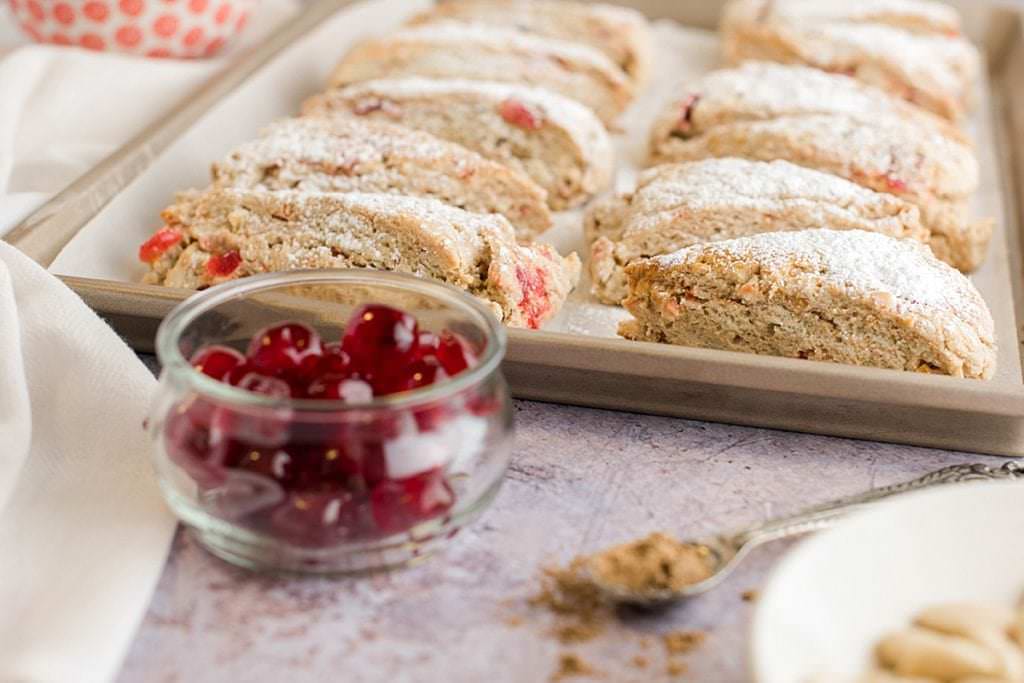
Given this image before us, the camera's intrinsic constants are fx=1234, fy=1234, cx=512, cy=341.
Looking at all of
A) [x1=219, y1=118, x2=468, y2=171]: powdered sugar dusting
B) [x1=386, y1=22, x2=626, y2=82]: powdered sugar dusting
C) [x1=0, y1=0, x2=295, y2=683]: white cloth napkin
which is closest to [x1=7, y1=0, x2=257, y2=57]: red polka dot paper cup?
[x1=386, y1=22, x2=626, y2=82]: powdered sugar dusting

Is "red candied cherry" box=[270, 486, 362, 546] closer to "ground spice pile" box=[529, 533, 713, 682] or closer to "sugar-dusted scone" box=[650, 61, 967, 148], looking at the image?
"ground spice pile" box=[529, 533, 713, 682]

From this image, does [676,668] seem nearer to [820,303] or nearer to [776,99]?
[820,303]

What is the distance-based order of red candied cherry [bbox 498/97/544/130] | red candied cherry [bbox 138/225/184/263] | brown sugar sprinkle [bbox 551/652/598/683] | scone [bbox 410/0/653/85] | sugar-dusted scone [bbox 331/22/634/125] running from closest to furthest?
brown sugar sprinkle [bbox 551/652/598/683]
red candied cherry [bbox 138/225/184/263]
red candied cherry [bbox 498/97/544/130]
sugar-dusted scone [bbox 331/22/634/125]
scone [bbox 410/0/653/85]

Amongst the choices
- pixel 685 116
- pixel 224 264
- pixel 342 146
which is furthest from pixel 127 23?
pixel 685 116

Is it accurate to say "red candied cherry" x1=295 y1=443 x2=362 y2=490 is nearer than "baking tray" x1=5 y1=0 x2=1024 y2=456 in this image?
Yes

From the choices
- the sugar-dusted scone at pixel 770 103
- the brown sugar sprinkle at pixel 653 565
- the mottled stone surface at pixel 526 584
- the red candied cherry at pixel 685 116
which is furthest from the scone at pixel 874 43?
the brown sugar sprinkle at pixel 653 565

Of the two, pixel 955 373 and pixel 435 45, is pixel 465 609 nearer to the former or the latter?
pixel 955 373
